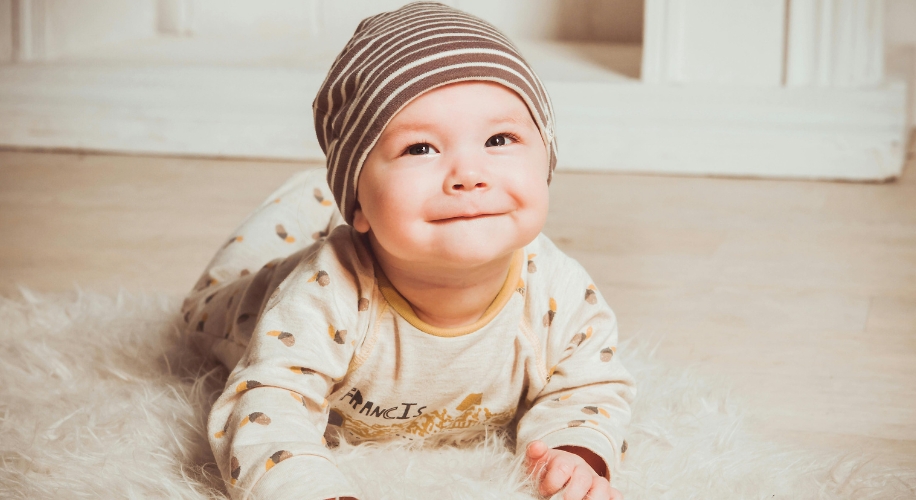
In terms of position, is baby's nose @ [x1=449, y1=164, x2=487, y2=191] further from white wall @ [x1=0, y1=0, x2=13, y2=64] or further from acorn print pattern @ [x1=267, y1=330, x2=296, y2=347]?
white wall @ [x1=0, y1=0, x2=13, y2=64]

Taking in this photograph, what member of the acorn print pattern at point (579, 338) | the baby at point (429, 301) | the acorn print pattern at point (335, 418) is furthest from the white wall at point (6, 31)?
the acorn print pattern at point (579, 338)

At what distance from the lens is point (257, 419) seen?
700 millimetres

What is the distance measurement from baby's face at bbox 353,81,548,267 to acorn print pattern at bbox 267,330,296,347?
107 millimetres

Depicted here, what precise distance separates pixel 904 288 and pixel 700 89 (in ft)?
2.68

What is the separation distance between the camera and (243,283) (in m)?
0.96

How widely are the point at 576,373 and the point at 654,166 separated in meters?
1.28

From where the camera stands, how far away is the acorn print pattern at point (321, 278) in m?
0.77

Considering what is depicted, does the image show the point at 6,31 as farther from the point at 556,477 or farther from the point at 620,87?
the point at 556,477

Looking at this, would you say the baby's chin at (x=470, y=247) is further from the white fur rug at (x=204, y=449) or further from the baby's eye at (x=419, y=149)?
the white fur rug at (x=204, y=449)

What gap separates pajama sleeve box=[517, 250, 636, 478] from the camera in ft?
2.59

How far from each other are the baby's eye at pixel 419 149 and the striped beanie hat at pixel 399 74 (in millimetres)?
28

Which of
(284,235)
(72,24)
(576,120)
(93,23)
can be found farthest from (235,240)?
(93,23)

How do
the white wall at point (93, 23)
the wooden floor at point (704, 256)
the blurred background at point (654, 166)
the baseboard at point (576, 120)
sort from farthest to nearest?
the white wall at point (93, 23) < the baseboard at point (576, 120) < the blurred background at point (654, 166) < the wooden floor at point (704, 256)

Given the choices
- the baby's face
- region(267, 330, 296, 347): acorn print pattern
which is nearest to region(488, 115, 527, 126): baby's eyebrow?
the baby's face
